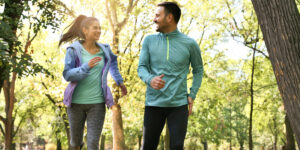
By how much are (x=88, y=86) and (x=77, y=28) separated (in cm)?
88

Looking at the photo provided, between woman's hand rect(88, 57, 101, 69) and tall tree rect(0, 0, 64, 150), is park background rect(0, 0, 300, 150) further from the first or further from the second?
woman's hand rect(88, 57, 101, 69)

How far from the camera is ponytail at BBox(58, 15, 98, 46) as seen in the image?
4020mm

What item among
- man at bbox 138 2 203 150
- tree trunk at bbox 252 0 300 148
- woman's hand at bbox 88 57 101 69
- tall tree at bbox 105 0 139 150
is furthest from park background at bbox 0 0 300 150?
tree trunk at bbox 252 0 300 148

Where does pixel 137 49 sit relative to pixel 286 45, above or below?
above

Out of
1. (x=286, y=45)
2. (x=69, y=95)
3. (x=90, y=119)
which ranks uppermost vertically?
(x=286, y=45)

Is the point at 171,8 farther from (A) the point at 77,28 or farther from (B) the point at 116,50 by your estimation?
(B) the point at 116,50

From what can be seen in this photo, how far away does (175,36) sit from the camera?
3.62 m

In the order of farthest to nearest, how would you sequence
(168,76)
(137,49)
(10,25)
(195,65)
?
1. (137,49)
2. (10,25)
3. (195,65)
4. (168,76)

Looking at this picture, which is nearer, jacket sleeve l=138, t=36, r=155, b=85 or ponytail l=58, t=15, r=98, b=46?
jacket sleeve l=138, t=36, r=155, b=85

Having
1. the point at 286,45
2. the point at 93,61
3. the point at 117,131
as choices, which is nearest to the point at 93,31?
the point at 93,61

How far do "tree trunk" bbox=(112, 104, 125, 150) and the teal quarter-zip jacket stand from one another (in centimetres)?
953

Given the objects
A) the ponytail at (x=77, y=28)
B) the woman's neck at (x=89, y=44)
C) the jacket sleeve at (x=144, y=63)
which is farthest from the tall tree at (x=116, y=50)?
the jacket sleeve at (x=144, y=63)

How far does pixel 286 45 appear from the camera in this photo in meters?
3.46

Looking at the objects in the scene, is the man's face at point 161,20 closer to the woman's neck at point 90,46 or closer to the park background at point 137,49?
the woman's neck at point 90,46
